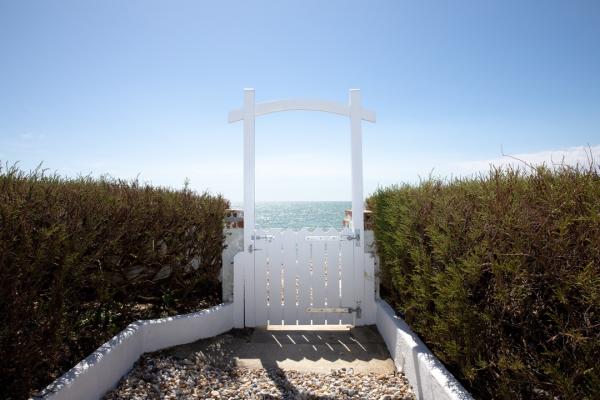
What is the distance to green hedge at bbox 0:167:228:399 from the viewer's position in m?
2.33

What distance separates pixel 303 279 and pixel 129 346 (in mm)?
2089

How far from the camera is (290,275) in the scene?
478 cm

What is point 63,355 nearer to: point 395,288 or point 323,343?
point 323,343

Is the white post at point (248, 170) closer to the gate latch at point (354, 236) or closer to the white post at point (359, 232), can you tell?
the gate latch at point (354, 236)

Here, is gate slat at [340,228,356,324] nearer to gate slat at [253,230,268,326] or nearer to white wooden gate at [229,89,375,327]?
white wooden gate at [229,89,375,327]

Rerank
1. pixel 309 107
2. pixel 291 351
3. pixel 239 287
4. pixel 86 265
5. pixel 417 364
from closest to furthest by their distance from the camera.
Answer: pixel 86 265
pixel 417 364
pixel 291 351
pixel 239 287
pixel 309 107

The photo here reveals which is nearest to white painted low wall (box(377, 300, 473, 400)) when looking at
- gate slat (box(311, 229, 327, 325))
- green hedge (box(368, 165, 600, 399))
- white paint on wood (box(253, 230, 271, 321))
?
green hedge (box(368, 165, 600, 399))

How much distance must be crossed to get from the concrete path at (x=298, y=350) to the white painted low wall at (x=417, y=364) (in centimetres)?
20

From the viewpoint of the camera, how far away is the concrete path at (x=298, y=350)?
3768 millimetres

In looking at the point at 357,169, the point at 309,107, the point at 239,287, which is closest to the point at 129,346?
the point at 239,287

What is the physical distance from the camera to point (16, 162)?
140 inches

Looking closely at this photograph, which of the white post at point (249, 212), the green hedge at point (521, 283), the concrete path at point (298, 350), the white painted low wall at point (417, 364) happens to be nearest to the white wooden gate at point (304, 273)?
the white post at point (249, 212)

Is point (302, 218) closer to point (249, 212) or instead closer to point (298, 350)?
point (249, 212)

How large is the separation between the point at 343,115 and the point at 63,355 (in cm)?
386
